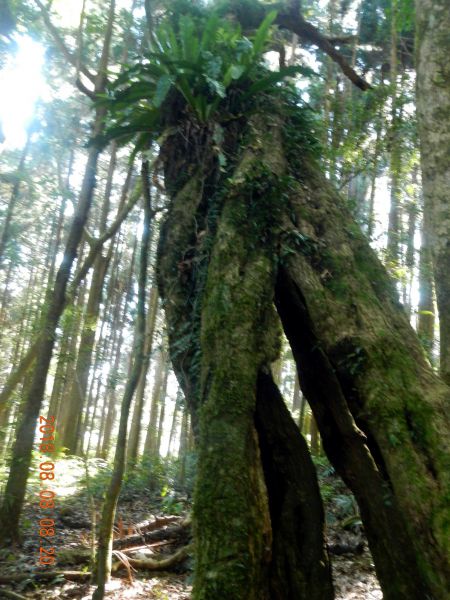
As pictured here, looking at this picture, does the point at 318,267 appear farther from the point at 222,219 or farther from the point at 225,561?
the point at 225,561

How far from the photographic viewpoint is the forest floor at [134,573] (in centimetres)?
439

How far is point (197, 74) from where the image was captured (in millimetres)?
4379

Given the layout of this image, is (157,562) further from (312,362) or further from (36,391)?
(312,362)

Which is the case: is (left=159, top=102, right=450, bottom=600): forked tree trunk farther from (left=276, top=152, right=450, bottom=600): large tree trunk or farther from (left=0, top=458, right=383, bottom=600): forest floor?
(left=0, top=458, right=383, bottom=600): forest floor

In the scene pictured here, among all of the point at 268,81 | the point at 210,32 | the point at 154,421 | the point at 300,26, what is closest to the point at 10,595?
the point at 268,81

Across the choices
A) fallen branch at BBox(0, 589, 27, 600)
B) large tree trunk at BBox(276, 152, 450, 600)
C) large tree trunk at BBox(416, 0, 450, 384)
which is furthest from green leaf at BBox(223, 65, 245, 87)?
fallen branch at BBox(0, 589, 27, 600)

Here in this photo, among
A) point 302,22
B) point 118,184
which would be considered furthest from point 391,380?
point 118,184

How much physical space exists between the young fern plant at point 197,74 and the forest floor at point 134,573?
3.87 meters

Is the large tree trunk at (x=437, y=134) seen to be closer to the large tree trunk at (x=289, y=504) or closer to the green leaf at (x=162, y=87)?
the large tree trunk at (x=289, y=504)

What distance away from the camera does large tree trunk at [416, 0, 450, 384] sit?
315cm

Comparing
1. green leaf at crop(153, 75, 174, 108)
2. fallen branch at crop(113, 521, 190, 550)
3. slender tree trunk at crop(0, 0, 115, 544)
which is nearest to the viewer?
green leaf at crop(153, 75, 174, 108)

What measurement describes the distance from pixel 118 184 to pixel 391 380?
55.7 feet

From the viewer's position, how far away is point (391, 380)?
2.94 meters

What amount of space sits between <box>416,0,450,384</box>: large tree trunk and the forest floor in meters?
2.64
